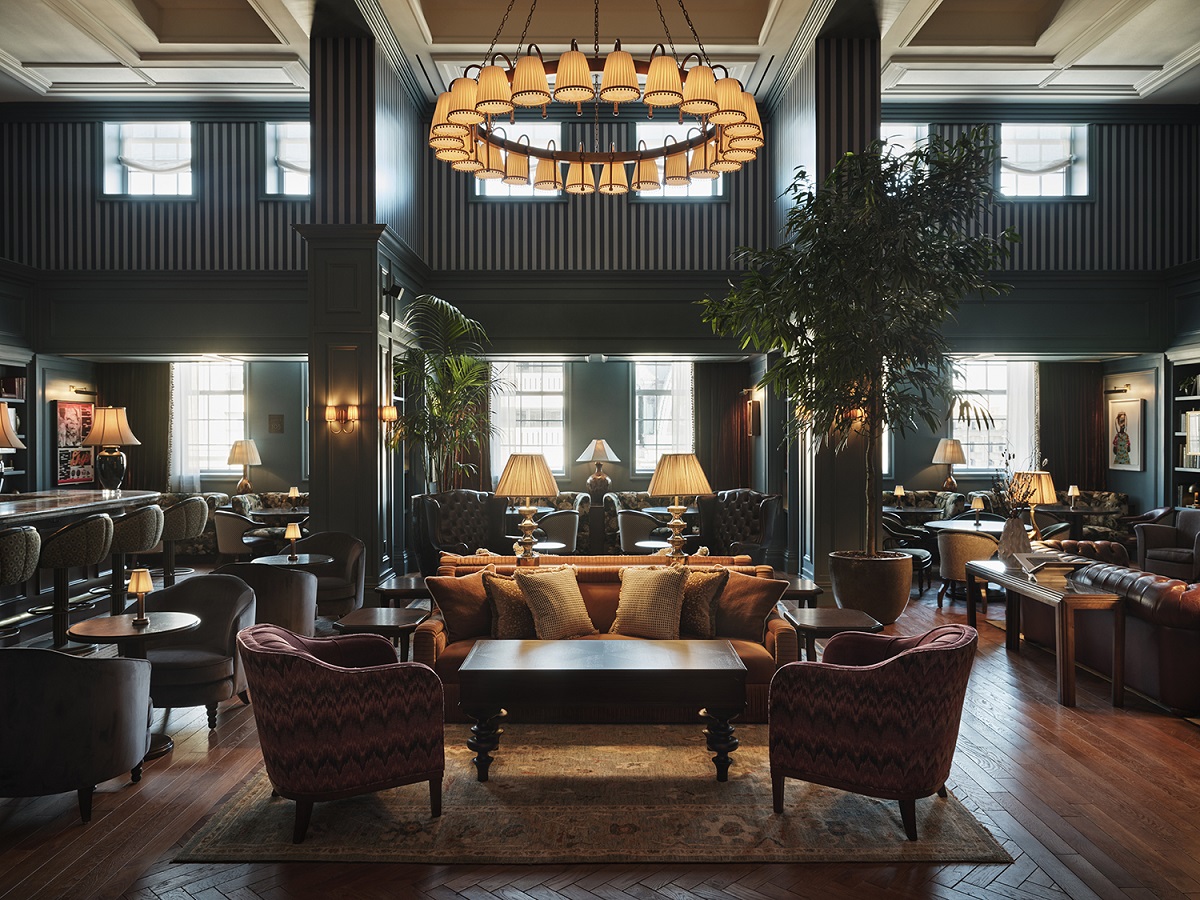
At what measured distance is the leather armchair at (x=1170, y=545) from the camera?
8.46m

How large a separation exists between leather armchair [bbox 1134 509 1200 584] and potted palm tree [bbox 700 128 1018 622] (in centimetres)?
392

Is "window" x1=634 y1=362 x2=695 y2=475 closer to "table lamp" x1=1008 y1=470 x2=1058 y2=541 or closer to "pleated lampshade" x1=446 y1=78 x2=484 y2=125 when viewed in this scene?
"table lamp" x1=1008 y1=470 x2=1058 y2=541

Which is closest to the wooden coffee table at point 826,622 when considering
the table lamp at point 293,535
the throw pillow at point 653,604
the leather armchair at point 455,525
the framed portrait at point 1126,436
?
the throw pillow at point 653,604

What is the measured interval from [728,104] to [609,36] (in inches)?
149

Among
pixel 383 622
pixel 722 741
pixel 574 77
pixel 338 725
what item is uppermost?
pixel 574 77

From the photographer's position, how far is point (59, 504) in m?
6.60

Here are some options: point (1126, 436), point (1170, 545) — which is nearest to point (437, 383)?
point (1170, 545)

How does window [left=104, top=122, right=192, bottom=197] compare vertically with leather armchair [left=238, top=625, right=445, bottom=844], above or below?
above

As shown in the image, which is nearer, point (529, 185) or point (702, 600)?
point (702, 600)

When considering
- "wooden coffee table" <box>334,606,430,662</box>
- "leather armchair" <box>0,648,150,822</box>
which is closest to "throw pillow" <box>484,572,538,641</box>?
"wooden coffee table" <box>334,606,430,662</box>

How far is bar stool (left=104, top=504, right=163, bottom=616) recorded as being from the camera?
22.6ft

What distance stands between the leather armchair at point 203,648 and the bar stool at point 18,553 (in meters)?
1.21

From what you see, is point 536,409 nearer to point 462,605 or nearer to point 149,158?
point 149,158

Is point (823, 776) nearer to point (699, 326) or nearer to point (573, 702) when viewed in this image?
point (573, 702)
